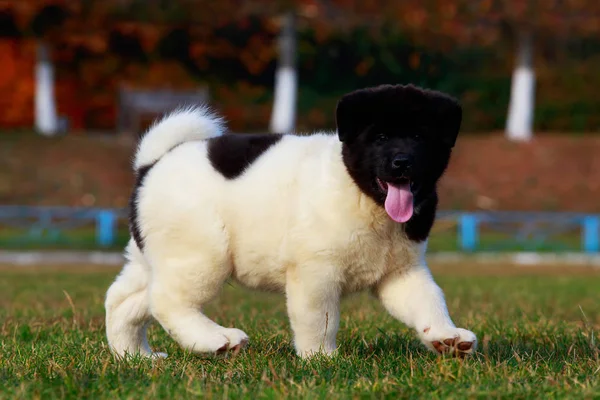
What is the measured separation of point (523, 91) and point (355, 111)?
24.9m

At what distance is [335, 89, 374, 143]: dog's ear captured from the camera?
16.9 ft

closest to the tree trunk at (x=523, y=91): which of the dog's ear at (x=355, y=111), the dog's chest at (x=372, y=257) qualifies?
the dog's chest at (x=372, y=257)

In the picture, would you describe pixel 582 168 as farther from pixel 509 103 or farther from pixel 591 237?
pixel 591 237

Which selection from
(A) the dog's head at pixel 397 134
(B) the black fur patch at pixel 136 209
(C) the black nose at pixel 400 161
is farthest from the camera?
(B) the black fur patch at pixel 136 209

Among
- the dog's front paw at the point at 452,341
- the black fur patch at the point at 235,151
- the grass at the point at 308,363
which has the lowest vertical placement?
the grass at the point at 308,363

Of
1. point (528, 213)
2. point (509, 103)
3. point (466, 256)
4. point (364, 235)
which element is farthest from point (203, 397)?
point (509, 103)

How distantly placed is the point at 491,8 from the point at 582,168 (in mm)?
4891

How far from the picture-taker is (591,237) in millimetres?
22828

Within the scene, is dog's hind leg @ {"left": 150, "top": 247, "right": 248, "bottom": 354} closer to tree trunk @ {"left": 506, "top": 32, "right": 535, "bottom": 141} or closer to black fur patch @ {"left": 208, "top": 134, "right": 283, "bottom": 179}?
black fur patch @ {"left": 208, "top": 134, "right": 283, "bottom": 179}

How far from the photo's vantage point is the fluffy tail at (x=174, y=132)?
6.01 metres

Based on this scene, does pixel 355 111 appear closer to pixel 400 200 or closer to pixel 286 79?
pixel 400 200

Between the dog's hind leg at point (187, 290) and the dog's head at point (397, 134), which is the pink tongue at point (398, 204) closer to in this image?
the dog's head at point (397, 134)

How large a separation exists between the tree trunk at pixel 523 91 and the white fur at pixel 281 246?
79.7 feet

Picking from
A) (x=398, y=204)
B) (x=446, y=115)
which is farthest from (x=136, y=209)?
(x=446, y=115)
